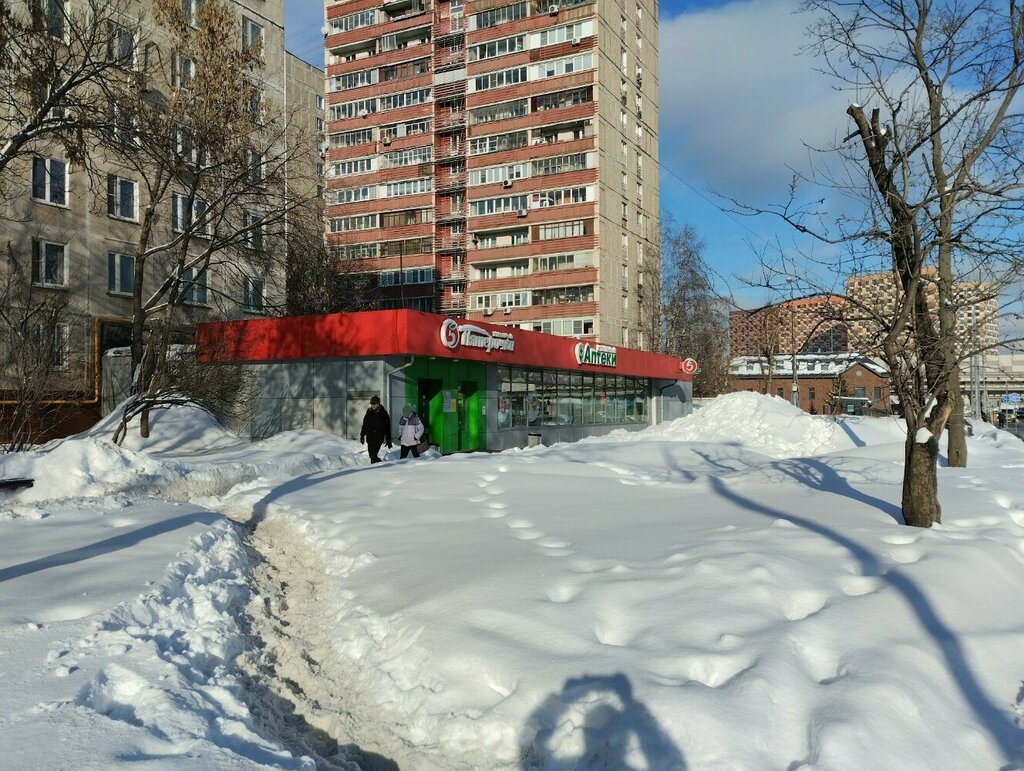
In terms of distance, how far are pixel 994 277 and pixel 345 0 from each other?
2675 inches

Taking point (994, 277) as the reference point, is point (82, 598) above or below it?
below

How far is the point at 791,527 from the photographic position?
7.79 m

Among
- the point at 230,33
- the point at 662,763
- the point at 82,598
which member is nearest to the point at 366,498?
the point at 82,598

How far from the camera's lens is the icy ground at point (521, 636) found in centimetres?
376

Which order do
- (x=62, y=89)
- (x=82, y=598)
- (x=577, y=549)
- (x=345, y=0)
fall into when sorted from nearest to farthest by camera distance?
(x=82, y=598) < (x=577, y=549) < (x=62, y=89) < (x=345, y=0)

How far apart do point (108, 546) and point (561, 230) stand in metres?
49.8

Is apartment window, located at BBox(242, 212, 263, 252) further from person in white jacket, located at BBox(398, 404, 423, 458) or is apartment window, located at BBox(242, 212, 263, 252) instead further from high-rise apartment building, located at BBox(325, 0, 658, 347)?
high-rise apartment building, located at BBox(325, 0, 658, 347)

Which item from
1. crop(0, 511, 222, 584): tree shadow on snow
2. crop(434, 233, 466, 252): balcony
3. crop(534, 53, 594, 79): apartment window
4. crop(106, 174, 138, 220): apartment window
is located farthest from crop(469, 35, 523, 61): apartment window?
crop(0, 511, 222, 584): tree shadow on snow

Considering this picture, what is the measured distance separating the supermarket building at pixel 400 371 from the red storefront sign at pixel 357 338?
3cm

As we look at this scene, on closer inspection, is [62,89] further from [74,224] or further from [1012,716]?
[74,224]

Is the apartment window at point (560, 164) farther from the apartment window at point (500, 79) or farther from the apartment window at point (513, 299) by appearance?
the apartment window at point (513, 299)

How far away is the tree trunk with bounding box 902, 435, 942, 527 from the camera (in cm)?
793

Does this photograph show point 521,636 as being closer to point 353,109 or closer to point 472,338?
point 472,338

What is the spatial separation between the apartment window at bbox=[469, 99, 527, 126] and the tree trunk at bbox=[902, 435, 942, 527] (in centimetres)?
5231
